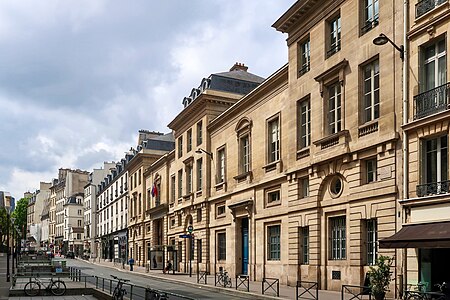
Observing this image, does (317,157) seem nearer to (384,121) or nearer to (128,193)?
(384,121)

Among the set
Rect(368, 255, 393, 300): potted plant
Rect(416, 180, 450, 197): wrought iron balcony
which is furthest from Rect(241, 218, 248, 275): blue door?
Rect(416, 180, 450, 197): wrought iron balcony

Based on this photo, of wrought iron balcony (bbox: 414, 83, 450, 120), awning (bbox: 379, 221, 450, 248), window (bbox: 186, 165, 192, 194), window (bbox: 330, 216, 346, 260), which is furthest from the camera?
window (bbox: 186, 165, 192, 194)

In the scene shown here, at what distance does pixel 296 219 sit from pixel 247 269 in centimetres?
885

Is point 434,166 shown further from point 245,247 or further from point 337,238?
point 245,247

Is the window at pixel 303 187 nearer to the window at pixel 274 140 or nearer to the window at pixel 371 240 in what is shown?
the window at pixel 274 140

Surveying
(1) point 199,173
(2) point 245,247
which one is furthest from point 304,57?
(1) point 199,173

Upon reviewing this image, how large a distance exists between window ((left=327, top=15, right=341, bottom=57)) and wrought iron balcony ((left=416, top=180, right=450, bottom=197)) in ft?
28.6

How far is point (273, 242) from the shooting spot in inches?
1261

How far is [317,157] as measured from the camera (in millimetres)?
26188

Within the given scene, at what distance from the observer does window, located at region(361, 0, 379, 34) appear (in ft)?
76.0

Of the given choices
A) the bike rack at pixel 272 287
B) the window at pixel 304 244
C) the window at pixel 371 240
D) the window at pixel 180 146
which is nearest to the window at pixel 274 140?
the window at pixel 304 244

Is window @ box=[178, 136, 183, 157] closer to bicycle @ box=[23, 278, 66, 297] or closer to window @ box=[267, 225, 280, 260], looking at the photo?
window @ box=[267, 225, 280, 260]

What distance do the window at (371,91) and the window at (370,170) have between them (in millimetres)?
1703

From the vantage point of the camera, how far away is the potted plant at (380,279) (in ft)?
60.3
